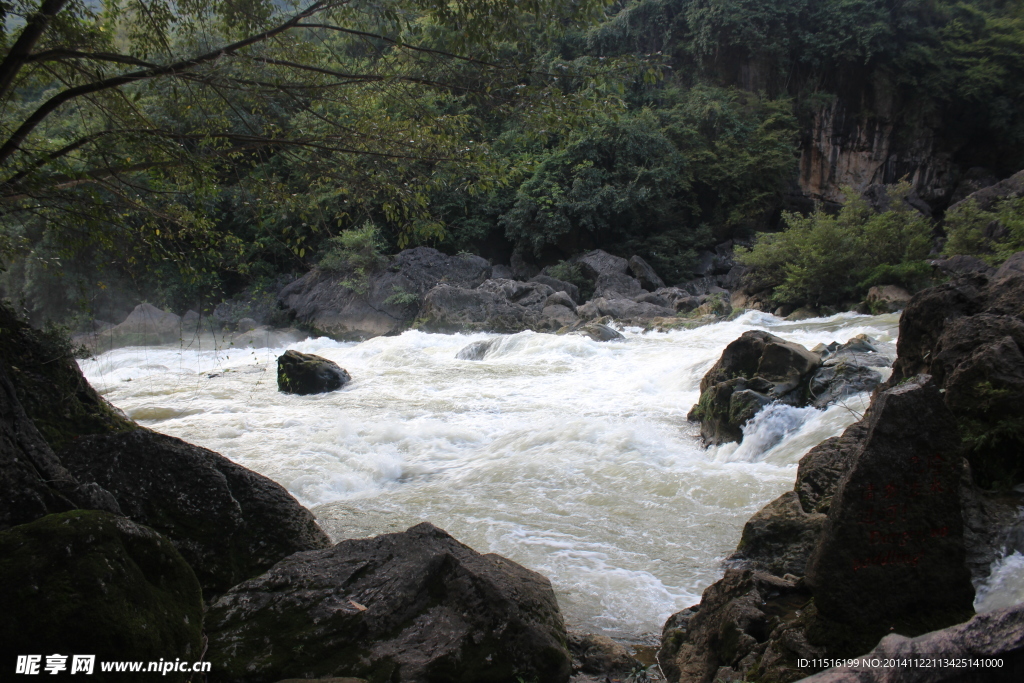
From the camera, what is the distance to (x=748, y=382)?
23.3 ft

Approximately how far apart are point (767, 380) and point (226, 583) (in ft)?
20.1

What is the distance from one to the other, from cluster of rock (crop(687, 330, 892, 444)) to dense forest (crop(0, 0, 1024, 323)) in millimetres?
3417

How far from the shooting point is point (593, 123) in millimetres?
4965

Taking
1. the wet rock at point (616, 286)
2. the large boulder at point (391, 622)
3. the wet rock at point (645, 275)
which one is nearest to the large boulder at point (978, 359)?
the large boulder at point (391, 622)

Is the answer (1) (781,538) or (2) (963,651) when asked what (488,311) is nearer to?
(1) (781,538)

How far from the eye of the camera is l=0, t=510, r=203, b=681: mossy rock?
1861 mm

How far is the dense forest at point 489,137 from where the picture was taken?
417 centimetres

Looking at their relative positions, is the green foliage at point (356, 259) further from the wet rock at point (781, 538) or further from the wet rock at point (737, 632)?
the wet rock at point (737, 632)

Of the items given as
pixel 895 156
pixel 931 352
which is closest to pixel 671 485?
pixel 931 352

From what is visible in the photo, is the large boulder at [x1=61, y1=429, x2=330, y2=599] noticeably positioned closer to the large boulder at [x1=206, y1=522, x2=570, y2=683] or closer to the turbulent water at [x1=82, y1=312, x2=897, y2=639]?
the large boulder at [x1=206, y1=522, x2=570, y2=683]

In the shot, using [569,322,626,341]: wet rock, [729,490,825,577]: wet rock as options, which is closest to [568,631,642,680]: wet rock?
[729,490,825,577]: wet rock

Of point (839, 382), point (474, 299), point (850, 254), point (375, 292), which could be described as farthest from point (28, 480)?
point (850, 254)

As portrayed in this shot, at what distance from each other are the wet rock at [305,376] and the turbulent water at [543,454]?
9.9 inches
